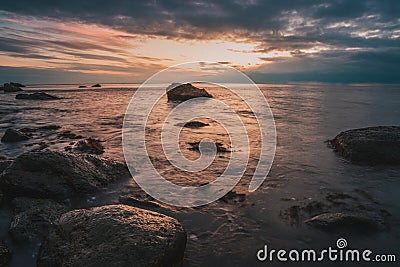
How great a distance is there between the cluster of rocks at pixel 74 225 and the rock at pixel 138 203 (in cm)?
4

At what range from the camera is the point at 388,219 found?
484cm

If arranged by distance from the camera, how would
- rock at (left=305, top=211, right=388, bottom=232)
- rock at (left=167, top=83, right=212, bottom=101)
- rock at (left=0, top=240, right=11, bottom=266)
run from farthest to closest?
rock at (left=167, top=83, right=212, bottom=101), rock at (left=305, top=211, right=388, bottom=232), rock at (left=0, top=240, right=11, bottom=266)

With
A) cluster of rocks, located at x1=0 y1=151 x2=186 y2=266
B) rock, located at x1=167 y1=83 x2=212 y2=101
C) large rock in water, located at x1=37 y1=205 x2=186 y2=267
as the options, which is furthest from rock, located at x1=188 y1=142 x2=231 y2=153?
rock, located at x1=167 y1=83 x2=212 y2=101

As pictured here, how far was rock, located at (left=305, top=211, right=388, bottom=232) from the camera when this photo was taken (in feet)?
14.9

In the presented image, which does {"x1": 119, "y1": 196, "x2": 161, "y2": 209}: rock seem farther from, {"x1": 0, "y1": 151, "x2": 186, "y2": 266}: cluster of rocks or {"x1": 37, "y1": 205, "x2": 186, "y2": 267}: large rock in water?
{"x1": 37, "y1": 205, "x2": 186, "y2": 267}: large rock in water

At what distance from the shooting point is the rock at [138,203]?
5.49m

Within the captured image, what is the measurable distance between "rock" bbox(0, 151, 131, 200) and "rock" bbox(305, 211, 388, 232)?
4.78 m

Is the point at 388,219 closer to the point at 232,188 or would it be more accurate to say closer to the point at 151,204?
the point at 232,188

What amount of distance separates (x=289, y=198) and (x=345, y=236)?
4.96ft

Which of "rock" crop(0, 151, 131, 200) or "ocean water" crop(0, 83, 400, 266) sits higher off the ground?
"rock" crop(0, 151, 131, 200)

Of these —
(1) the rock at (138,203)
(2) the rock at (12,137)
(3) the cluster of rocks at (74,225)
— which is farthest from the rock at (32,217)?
(2) the rock at (12,137)

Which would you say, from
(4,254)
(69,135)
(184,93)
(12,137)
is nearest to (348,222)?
(4,254)

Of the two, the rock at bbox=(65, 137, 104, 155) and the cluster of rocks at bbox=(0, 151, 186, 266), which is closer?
the cluster of rocks at bbox=(0, 151, 186, 266)

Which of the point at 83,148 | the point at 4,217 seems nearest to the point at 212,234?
the point at 4,217
